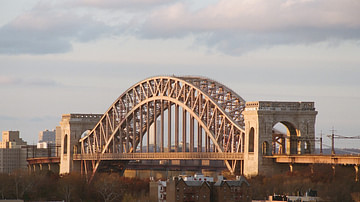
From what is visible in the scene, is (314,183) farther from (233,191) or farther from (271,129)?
(271,129)

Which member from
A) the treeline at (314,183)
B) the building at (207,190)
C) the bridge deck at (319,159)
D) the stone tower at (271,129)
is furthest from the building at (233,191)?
the stone tower at (271,129)

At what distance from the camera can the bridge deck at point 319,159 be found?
162m

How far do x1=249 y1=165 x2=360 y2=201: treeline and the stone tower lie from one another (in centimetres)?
684

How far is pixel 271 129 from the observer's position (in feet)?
595

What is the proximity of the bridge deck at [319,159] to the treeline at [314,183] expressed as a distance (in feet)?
3.32

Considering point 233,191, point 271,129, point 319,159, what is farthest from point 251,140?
point 233,191

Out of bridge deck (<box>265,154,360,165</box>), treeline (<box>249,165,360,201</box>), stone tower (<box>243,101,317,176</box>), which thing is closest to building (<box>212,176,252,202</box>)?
treeline (<box>249,165,360,201</box>)

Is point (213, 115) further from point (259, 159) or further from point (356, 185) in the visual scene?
point (356, 185)

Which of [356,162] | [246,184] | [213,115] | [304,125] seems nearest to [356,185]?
[356,162]

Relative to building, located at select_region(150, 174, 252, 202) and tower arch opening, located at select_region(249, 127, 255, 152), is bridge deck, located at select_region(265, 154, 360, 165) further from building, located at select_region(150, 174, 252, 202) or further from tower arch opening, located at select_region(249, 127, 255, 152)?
building, located at select_region(150, 174, 252, 202)

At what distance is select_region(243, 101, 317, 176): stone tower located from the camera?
7106 inches

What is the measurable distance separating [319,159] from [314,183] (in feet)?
21.2

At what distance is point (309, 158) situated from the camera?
171 metres

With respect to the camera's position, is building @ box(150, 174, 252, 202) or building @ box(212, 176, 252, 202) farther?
building @ box(150, 174, 252, 202)
